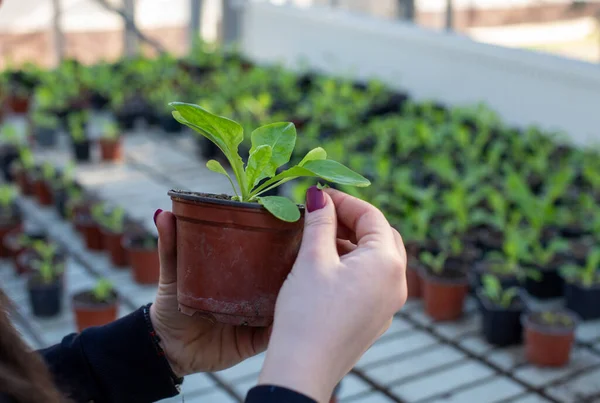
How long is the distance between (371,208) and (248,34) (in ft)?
26.2

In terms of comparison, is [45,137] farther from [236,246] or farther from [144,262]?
[236,246]

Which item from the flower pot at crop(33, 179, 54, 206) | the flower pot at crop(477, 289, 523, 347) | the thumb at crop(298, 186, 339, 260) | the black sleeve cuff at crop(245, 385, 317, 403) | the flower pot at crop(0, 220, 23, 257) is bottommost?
the flower pot at crop(33, 179, 54, 206)

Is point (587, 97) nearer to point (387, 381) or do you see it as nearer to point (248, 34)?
point (387, 381)

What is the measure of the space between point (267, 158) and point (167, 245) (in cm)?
23

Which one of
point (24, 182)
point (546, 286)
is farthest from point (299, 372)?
point (24, 182)

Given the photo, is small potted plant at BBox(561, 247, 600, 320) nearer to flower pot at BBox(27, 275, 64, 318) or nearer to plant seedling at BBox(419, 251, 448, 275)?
plant seedling at BBox(419, 251, 448, 275)

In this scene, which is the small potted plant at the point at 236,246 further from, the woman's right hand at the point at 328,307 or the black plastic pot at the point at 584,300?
the black plastic pot at the point at 584,300

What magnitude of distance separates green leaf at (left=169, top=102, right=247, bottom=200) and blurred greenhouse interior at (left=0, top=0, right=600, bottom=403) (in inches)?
6.2

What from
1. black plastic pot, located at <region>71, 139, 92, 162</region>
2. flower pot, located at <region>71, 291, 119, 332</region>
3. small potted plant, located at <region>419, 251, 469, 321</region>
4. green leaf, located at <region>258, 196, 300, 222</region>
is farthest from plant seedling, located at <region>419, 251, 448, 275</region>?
black plastic pot, located at <region>71, 139, 92, 162</region>

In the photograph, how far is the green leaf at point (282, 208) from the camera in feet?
4.02

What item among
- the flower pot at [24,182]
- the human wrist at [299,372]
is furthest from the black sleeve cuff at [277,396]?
the flower pot at [24,182]

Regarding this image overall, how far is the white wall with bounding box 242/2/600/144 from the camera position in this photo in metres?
5.57

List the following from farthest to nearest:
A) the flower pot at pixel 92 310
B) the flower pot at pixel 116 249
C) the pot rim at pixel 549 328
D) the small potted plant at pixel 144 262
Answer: the flower pot at pixel 116 249, the small potted plant at pixel 144 262, the flower pot at pixel 92 310, the pot rim at pixel 549 328

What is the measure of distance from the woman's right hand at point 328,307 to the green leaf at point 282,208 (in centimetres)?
13
